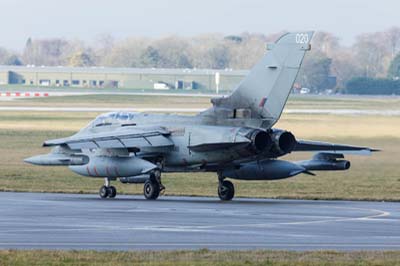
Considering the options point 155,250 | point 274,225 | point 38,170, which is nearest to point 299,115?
point 38,170

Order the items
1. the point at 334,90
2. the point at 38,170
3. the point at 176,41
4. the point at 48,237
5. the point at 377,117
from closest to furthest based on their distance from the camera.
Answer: the point at 48,237 < the point at 38,170 < the point at 377,117 < the point at 334,90 < the point at 176,41

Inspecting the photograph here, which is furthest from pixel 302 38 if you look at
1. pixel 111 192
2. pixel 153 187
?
pixel 111 192

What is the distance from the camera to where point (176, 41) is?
163000mm

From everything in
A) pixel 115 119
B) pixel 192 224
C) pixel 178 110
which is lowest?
pixel 178 110

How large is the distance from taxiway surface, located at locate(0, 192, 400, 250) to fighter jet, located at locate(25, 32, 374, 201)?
966mm

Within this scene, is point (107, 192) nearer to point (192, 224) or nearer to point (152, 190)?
point (152, 190)

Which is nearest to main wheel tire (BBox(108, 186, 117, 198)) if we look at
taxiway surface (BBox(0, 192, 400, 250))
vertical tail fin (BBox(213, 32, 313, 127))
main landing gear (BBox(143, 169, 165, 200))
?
taxiway surface (BBox(0, 192, 400, 250))

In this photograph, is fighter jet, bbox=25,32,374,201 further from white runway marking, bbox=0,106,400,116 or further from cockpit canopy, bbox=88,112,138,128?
white runway marking, bbox=0,106,400,116

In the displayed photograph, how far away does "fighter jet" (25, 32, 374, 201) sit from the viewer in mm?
33062

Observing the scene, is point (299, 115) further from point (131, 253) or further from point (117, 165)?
point (131, 253)

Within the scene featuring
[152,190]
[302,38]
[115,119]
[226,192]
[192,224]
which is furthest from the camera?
[115,119]

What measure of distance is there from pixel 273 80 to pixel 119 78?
10681 cm

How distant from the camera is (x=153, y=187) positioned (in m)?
34.2

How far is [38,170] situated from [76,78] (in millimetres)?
97193
